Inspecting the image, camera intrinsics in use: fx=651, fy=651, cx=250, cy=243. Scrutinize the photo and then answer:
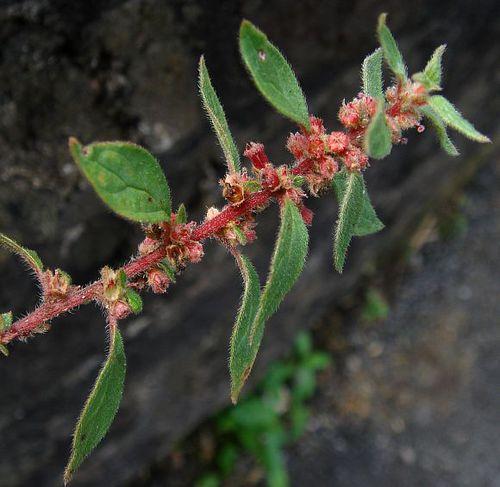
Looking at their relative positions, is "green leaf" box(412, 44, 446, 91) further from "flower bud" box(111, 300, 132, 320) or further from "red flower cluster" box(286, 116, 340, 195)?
"flower bud" box(111, 300, 132, 320)

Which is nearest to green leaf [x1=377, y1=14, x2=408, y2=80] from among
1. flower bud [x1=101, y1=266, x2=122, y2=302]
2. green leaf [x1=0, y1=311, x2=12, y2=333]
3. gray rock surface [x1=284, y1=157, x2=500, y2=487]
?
flower bud [x1=101, y1=266, x2=122, y2=302]

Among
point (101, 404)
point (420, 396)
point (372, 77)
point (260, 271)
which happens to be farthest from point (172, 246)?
point (420, 396)

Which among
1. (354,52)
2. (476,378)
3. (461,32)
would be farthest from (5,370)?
(476,378)

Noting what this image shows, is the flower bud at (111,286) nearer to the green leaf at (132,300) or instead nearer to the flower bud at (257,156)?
the green leaf at (132,300)

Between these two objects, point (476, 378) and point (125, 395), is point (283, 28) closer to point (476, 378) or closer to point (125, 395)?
point (125, 395)

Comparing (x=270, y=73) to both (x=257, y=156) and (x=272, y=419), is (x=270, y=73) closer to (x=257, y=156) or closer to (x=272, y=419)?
(x=257, y=156)

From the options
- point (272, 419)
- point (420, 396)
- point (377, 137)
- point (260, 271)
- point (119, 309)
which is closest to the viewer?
point (377, 137)
